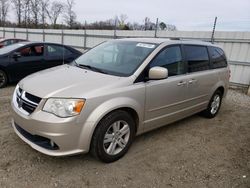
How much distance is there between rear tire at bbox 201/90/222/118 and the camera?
528cm

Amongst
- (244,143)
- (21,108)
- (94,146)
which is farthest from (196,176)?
(21,108)

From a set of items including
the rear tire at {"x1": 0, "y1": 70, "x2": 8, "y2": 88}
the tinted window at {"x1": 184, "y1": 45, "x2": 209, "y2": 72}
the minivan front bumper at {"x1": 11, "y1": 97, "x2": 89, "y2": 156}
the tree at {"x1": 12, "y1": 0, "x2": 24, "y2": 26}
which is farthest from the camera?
the tree at {"x1": 12, "y1": 0, "x2": 24, "y2": 26}

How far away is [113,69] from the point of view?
11.8 ft

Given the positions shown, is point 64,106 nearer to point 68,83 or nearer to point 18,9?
point 68,83

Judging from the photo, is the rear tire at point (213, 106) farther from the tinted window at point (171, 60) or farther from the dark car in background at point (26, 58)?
the dark car in background at point (26, 58)

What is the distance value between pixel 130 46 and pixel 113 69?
0.66m

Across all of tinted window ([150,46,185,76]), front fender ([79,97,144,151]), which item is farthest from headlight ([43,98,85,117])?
tinted window ([150,46,185,76])

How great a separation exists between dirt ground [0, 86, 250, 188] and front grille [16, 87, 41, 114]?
698 mm

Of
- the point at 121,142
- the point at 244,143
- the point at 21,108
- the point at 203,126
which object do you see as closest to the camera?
the point at 21,108

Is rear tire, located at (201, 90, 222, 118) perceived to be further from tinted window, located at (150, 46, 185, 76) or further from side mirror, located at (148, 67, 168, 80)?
side mirror, located at (148, 67, 168, 80)

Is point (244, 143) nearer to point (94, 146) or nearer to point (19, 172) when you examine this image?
point (94, 146)

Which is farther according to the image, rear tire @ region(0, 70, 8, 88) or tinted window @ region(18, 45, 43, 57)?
tinted window @ region(18, 45, 43, 57)

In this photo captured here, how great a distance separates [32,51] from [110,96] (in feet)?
17.3

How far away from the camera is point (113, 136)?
3.26 meters
